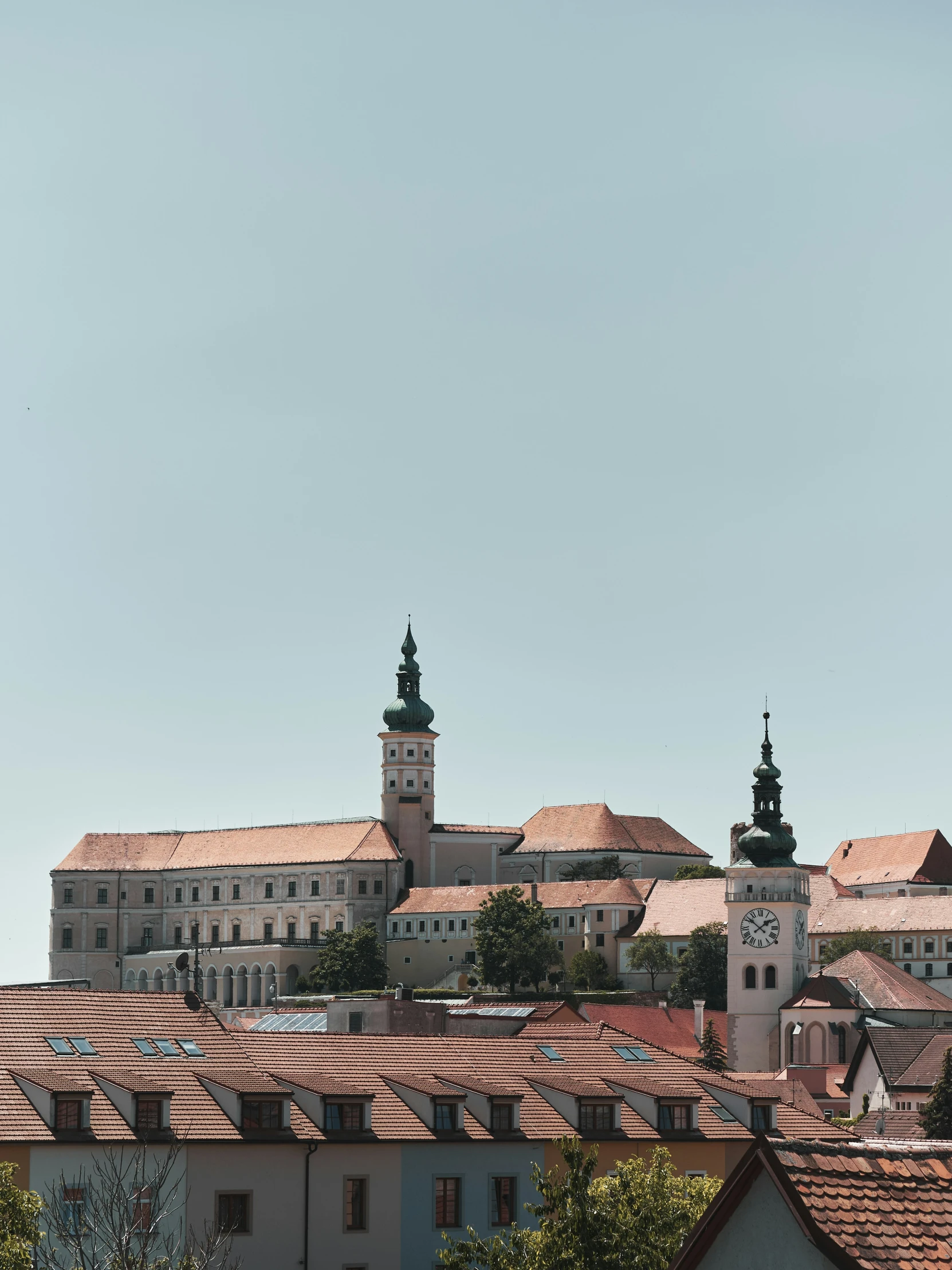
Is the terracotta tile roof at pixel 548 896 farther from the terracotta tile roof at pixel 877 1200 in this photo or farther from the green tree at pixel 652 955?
the terracotta tile roof at pixel 877 1200

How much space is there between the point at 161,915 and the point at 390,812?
73.0 ft

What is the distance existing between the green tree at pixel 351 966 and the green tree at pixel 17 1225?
13497cm

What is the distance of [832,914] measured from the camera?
15062 centimetres

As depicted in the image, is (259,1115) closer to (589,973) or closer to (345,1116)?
(345,1116)

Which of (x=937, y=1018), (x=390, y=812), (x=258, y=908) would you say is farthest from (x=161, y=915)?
(x=937, y=1018)

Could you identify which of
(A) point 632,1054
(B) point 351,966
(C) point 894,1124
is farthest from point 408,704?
(A) point 632,1054

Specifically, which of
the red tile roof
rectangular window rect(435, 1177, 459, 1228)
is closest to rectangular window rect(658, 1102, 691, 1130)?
rectangular window rect(435, 1177, 459, 1228)

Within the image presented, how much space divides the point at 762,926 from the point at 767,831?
5479 millimetres

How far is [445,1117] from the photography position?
37938 millimetres

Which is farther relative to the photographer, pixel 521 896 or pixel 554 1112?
pixel 521 896

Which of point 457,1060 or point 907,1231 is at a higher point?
point 907,1231

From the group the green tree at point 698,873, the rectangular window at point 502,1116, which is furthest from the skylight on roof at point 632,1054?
the green tree at point 698,873

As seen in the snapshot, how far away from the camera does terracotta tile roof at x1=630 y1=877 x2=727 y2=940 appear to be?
15525 centimetres

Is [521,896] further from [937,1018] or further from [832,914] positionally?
[937,1018]
